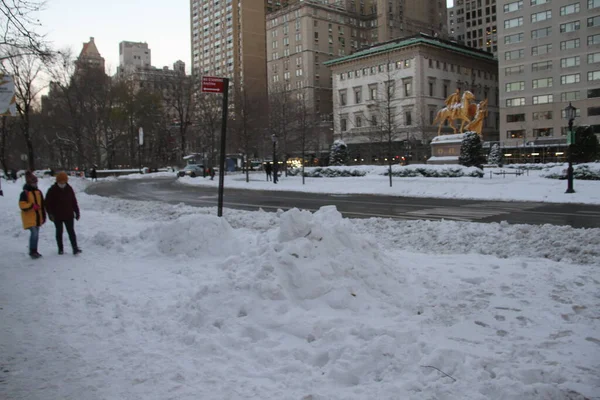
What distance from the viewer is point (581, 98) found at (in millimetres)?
78625

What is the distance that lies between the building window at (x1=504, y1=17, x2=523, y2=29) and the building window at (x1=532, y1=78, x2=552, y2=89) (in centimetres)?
1083

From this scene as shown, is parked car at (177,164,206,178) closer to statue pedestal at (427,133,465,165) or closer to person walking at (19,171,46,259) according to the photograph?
statue pedestal at (427,133,465,165)

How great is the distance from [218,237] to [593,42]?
88.5 meters

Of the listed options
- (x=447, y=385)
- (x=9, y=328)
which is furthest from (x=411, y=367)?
(x=9, y=328)

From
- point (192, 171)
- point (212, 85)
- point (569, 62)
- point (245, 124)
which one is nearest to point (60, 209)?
point (212, 85)

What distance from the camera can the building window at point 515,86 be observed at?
85600 mm

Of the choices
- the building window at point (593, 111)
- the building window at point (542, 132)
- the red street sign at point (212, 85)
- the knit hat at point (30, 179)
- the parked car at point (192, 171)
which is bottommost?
the knit hat at point (30, 179)

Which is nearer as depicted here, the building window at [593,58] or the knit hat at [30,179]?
the knit hat at [30,179]

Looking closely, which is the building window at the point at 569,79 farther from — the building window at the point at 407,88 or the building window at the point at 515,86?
the building window at the point at 407,88

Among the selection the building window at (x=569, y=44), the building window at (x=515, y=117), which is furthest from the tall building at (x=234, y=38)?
the building window at (x=569, y=44)

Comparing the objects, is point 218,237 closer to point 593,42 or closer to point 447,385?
point 447,385

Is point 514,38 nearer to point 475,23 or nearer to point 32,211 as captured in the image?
point 475,23

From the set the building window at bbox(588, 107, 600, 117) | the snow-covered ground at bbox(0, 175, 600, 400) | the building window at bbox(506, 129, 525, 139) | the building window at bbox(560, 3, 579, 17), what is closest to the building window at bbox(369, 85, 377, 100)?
the building window at bbox(506, 129, 525, 139)

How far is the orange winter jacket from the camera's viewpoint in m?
9.21
